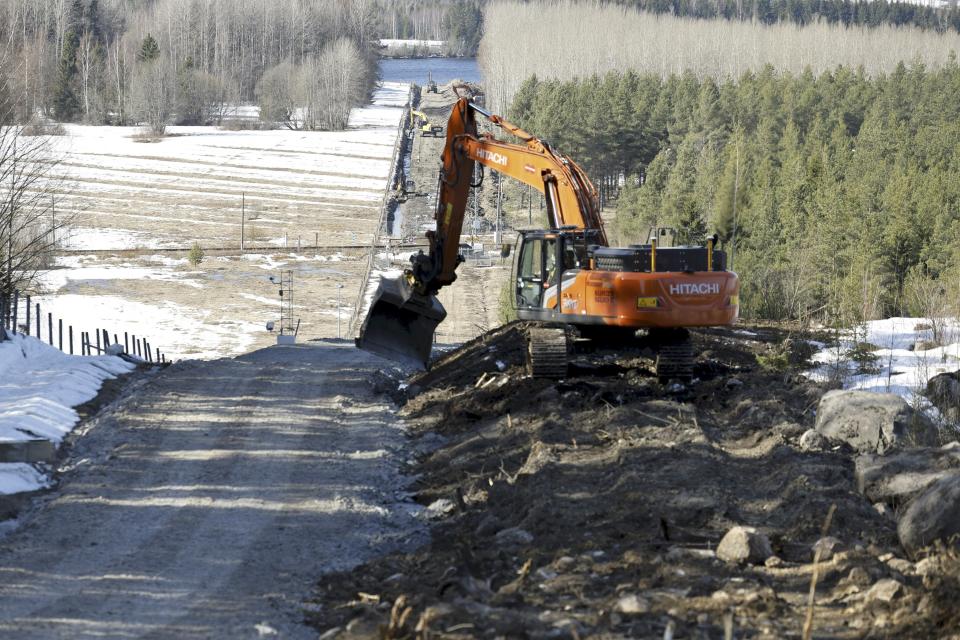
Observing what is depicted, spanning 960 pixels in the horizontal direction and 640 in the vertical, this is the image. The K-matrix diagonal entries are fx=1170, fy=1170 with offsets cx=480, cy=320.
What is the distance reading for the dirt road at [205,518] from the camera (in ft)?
32.1

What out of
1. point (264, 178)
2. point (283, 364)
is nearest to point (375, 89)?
point (264, 178)

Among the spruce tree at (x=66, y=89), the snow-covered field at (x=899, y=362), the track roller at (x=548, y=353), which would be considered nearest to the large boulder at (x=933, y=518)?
the snow-covered field at (x=899, y=362)

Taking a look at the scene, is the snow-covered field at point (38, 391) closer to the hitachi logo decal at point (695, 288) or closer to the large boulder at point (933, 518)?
the hitachi logo decal at point (695, 288)

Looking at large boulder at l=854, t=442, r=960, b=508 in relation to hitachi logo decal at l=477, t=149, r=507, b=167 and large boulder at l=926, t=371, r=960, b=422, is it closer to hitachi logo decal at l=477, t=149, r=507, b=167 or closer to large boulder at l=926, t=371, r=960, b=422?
large boulder at l=926, t=371, r=960, b=422

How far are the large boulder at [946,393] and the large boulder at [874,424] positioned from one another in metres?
1.65

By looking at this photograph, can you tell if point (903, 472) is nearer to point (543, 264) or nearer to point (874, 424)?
point (874, 424)

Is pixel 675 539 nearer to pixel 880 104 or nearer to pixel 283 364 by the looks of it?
pixel 283 364

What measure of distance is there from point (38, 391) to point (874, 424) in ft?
45.4

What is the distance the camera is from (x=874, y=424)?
1421 centimetres

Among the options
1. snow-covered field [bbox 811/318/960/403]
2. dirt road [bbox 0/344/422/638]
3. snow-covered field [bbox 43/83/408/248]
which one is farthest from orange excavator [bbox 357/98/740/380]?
snow-covered field [bbox 43/83/408/248]

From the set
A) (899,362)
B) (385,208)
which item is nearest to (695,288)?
(899,362)

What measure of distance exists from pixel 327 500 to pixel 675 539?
196 inches

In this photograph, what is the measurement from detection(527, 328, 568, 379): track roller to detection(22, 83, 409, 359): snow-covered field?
27390mm

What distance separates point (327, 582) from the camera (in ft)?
34.8
